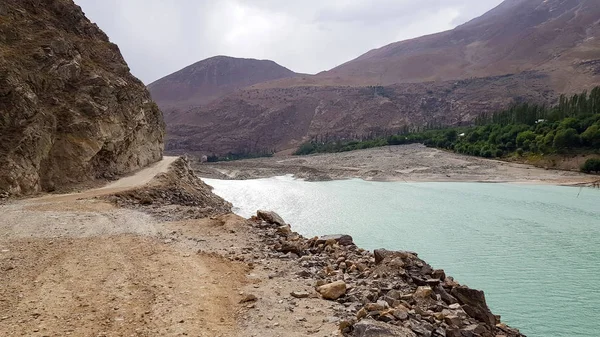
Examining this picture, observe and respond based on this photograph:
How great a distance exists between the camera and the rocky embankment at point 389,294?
595 cm

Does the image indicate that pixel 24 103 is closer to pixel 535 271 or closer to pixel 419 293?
pixel 419 293

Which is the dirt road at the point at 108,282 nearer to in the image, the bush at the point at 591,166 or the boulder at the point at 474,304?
the boulder at the point at 474,304

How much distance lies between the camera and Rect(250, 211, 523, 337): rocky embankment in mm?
5949

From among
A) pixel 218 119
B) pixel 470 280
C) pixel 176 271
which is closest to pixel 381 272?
pixel 176 271

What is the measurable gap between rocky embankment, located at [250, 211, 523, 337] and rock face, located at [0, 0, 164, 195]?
1277cm

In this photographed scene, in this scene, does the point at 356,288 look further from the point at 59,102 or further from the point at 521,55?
the point at 521,55

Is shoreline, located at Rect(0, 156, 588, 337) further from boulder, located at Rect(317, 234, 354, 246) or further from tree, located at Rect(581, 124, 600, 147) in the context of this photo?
tree, located at Rect(581, 124, 600, 147)

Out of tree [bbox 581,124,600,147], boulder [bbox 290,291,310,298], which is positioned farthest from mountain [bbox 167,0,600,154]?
boulder [bbox 290,291,310,298]

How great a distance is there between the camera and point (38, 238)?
977cm

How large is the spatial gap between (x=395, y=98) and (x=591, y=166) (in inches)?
3331

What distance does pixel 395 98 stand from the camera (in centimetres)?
Result: 12388

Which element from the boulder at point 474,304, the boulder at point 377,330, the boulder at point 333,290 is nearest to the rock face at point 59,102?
the boulder at point 333,290

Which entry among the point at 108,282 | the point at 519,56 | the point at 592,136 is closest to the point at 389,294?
the point at 108,282

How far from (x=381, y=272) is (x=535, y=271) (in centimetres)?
771
